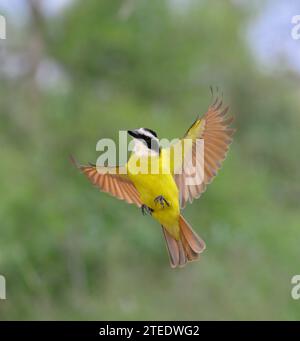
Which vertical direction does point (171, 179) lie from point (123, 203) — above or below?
below

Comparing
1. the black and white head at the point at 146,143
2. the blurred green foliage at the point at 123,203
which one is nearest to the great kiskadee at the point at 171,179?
the black and white head at the point at 146,143

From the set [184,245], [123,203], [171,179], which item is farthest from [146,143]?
[123,203]

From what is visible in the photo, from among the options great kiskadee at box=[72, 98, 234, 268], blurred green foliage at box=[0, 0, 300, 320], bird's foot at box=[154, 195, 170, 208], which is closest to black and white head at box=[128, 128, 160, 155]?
great kiskadee at box=[72, 98, 234, 268]

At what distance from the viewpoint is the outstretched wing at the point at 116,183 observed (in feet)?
5.23

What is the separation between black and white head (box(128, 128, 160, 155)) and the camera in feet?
4.79

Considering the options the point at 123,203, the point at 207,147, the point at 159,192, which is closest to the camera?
the point at 207,147

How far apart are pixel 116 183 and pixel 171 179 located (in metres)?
0.15

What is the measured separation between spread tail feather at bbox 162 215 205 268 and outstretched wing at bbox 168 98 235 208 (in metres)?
0.11

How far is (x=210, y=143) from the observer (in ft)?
4.89

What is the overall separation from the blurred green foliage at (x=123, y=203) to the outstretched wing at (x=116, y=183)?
414 centimetres

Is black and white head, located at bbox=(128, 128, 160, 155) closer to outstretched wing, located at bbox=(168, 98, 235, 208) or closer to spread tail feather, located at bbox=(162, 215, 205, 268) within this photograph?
outstretched wing, located at bbox=(168, 98, 235, 208)

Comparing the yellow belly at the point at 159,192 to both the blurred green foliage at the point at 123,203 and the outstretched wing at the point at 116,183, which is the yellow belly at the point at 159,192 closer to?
the outstretched wing at the point at 116,183

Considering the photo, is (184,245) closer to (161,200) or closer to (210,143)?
(161,200)
